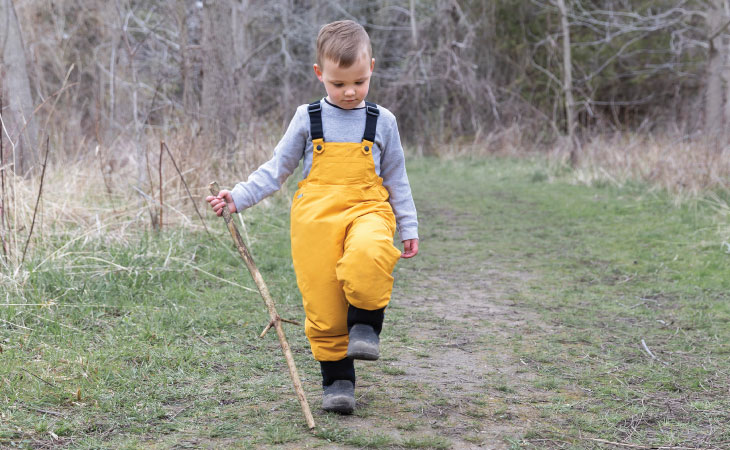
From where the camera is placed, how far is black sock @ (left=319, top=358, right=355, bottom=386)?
9.48 ft

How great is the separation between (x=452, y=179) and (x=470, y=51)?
8996mm

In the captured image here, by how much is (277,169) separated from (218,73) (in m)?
5.84

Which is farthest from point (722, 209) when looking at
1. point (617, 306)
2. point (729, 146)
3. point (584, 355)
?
point (584, 355)

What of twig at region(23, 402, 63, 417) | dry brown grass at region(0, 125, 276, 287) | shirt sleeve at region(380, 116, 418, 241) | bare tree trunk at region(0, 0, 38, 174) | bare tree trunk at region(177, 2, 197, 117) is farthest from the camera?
bare tree trunk at region(177, 2, 197, 117)

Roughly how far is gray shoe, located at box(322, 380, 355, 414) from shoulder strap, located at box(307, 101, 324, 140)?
98 centimetres

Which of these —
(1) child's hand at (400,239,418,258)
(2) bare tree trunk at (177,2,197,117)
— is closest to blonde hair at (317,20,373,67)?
(1) child's hand at (400,239,418,258)

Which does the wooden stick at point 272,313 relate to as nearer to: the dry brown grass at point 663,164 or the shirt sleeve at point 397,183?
the shirt sleeve at point 397,183

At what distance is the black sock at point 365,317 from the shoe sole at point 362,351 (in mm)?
102

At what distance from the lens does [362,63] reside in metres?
2.79

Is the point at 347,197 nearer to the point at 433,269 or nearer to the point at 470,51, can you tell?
the point at 433,269

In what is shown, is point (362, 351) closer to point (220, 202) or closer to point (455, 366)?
point (220, 202)

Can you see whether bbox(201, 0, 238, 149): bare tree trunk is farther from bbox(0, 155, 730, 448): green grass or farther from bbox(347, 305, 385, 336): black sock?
bbox(347, 305, 385, 336): black sock

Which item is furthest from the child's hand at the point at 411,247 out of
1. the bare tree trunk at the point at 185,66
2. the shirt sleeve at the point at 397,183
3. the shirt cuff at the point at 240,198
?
the bare tree trunk at the point at 185,66

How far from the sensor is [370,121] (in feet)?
9.56
